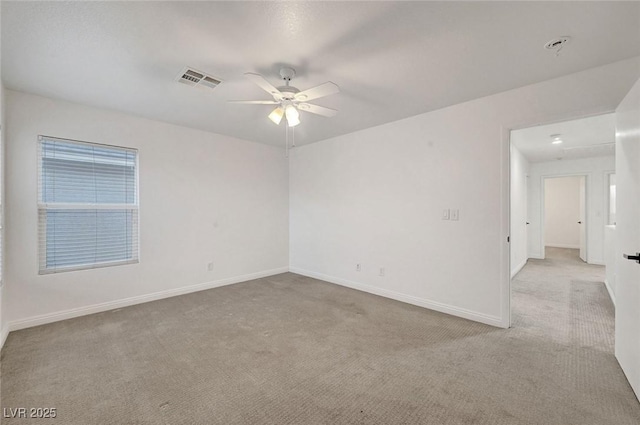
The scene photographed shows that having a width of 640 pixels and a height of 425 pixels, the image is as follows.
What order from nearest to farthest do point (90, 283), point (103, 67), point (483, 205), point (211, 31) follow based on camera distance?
point (211, 31), point (103, 67), point (483, 205), point (90, 283)

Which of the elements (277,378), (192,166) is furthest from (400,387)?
(192,166)

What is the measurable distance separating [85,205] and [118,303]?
1313 millimetres

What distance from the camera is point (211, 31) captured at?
193 cm

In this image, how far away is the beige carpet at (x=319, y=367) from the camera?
67.7 inches

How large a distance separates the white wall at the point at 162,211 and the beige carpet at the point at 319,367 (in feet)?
1.28

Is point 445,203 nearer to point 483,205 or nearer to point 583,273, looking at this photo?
point 483,205

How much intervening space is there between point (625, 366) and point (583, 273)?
14.3 feet

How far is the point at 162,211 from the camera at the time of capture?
13.0 ft

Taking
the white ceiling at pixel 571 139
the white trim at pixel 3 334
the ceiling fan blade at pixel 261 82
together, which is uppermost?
the white ceiling at pixel 571 139

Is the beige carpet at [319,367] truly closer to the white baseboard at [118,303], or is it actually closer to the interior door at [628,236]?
the white baseboard at [118,303]

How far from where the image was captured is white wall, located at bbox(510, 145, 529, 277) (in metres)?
5.04
